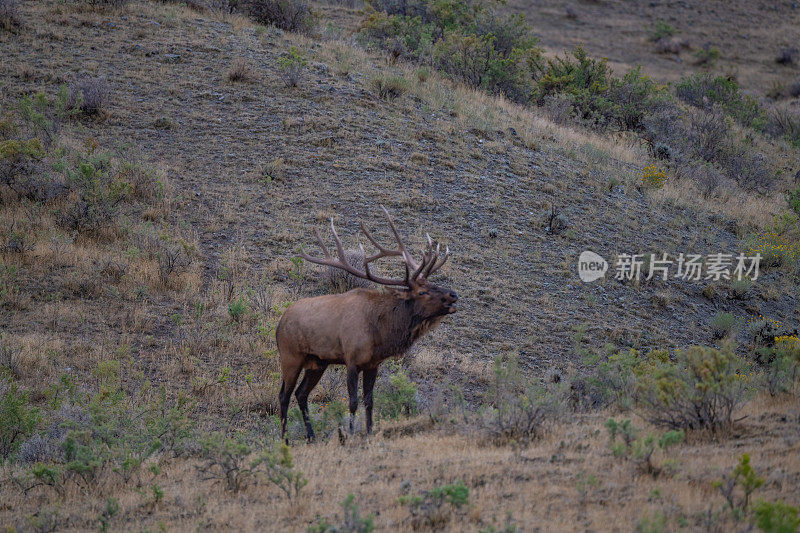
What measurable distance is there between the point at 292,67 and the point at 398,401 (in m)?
12.6

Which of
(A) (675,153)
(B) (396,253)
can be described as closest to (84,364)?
(B) (396,253)

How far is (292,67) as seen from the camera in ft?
61.3

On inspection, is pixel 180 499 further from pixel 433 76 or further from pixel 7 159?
pixel 433 76

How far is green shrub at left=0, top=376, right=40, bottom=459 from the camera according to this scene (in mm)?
7746

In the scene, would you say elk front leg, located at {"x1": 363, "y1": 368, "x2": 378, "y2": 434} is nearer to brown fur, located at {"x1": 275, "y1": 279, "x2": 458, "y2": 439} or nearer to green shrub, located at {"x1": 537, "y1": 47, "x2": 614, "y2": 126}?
brown fur, located at {"x1": 275, "y1": 279, "x2": 458, "y2": 439}

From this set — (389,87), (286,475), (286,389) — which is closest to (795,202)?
(389,87)

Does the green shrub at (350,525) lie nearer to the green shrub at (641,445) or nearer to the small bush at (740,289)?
the green shrub at (641,445)

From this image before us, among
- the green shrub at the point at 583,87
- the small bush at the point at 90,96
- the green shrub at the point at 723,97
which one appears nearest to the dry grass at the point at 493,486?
the small bush at the point at 90,96

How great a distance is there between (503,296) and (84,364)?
6.90m

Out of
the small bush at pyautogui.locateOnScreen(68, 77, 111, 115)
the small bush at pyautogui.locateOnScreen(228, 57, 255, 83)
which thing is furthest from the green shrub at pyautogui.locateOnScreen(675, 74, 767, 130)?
the small bush at pyautogui.locateOnScreen(68, 77, 111, 115)

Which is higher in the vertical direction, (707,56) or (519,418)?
(707,56)

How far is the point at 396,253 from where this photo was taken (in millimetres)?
7996

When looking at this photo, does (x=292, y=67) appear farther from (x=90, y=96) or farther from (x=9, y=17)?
(x=9, y=17)

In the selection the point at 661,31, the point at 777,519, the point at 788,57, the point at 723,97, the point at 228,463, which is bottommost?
the point at 228,463
